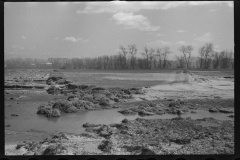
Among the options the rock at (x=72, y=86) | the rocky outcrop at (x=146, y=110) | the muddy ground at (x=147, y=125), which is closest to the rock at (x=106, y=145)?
the muddy ground at (x=147, y=125)

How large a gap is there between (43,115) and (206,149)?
17.7ft

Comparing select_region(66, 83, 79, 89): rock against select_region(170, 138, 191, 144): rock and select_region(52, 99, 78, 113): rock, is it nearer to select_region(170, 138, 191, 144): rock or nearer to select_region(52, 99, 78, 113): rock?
select_region(52, 99, 78, 113): rock

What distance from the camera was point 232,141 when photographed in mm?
7387

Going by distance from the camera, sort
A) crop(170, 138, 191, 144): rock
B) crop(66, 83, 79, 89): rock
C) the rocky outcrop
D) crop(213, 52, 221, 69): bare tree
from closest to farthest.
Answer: crop(170, 138, 191, 144): rock → crop(213, 52, 221, 69): bare tree → the rocky outcrop → crop(66, 83, 79, 89): rock

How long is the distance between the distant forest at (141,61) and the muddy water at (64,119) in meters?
1.60

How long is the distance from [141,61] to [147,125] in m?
2.10

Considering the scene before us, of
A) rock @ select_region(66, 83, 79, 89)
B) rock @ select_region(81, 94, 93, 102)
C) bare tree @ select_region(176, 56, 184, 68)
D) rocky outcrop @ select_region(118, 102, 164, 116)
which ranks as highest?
bare tree @ select_region(176, 56, 184, 68)

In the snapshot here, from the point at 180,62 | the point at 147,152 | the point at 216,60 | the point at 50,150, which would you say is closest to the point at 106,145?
the point at 147,152

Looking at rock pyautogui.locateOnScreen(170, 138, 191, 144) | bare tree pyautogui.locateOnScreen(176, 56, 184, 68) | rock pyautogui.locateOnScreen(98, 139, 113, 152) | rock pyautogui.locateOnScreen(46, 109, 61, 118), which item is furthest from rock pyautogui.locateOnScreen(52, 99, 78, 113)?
bare tree pyautogui.locateOnScreen(176, 56, 184, 68)

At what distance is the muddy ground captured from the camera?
23.6 feet

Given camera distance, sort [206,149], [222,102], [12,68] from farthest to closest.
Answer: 1. [222,102]
2. [12,68]
3. [206,149]

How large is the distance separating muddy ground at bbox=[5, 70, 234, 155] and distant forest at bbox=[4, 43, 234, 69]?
33 centimetres
